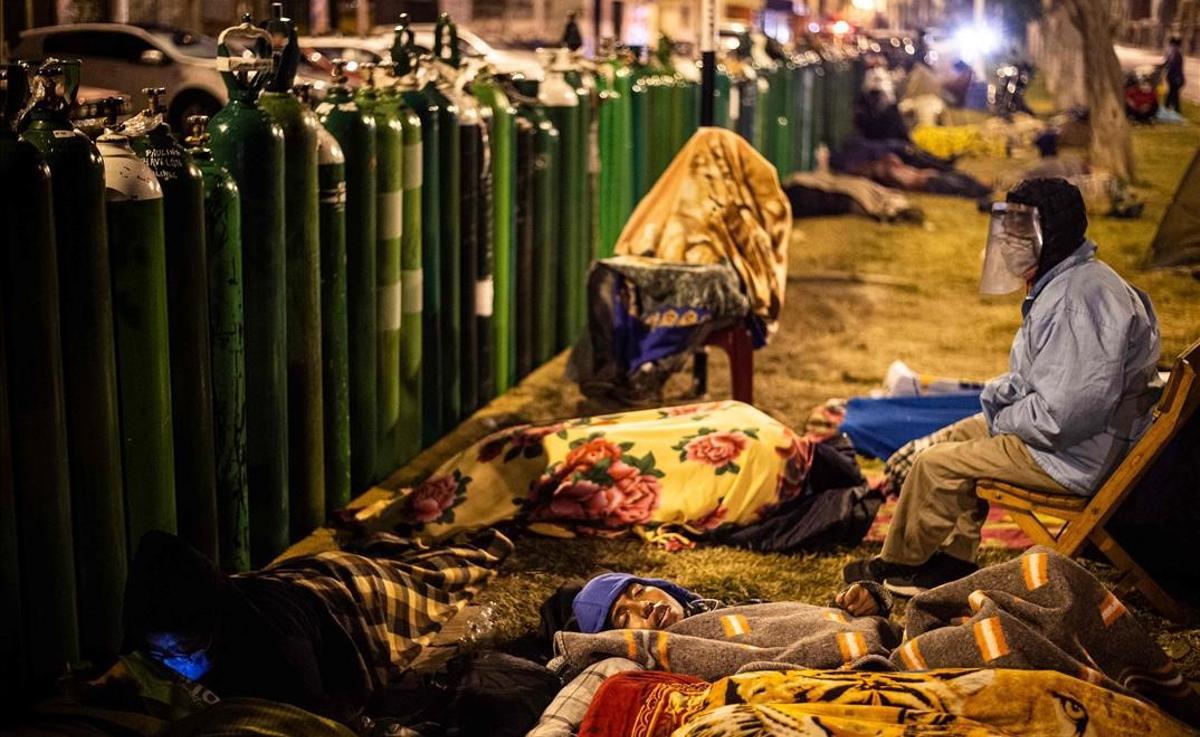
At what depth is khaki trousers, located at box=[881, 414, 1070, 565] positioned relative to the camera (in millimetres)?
5262

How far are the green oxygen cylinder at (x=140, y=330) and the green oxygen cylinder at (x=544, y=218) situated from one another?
13.0ft

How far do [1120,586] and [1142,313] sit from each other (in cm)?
100

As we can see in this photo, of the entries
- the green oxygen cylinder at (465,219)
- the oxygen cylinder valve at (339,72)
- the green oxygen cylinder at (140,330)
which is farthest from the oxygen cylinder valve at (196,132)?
the green oxygen cylinder at (465,219)

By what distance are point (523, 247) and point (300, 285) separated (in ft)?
9.03

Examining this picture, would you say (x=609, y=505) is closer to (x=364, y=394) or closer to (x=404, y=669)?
(x=364, y=394)

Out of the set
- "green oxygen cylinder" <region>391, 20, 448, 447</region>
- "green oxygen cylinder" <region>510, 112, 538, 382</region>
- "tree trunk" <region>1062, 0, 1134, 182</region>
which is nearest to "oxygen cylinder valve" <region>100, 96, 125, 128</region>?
"green oxygen cylinder" <region>391, 20, 448, 447</region>

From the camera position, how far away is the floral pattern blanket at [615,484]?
6.05m

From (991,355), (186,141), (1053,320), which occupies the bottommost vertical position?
(991,355)

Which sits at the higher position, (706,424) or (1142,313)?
(1142,313)

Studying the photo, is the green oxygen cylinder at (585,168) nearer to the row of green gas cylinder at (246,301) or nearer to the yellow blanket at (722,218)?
the row of green gas cylinder at (246,301)

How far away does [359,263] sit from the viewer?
251 inches

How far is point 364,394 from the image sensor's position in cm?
650

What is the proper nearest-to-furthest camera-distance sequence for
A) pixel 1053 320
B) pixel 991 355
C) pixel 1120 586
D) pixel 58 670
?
1. pixel 58 670
2. pixel 1053 320
3. pixel 1120 586
4. pixel 991 355

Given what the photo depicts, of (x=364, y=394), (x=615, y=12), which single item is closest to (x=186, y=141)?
(x=364, y=394)
